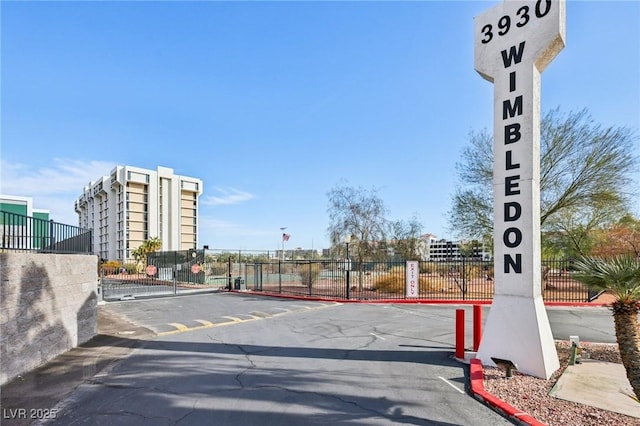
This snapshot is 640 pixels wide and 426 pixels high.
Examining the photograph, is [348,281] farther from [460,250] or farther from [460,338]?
[460,250]

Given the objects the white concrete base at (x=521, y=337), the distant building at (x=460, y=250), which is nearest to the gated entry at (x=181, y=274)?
the distant building at (x=460, y=250)

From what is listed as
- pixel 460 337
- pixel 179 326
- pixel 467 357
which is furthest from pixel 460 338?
pixel 179 326

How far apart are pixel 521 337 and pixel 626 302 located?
82.0 inches

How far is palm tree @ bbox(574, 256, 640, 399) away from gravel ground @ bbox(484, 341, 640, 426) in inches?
20.9

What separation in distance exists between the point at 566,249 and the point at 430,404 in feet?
77.3

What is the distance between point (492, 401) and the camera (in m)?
5.17

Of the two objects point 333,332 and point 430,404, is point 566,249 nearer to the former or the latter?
point 333,332

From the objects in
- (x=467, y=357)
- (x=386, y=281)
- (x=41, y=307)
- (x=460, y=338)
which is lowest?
(x=386, y=281)

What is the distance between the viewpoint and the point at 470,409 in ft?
16.7

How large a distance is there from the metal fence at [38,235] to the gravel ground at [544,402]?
824 centimetres

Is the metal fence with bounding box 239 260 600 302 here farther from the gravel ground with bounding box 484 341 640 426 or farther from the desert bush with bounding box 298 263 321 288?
the gravel ground with bounding box 484 341 640 426

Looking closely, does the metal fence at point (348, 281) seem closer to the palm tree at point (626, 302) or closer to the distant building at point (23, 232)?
the palm tree at point (626, 302)

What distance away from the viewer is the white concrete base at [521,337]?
6.36m

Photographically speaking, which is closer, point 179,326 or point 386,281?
point 179,326
